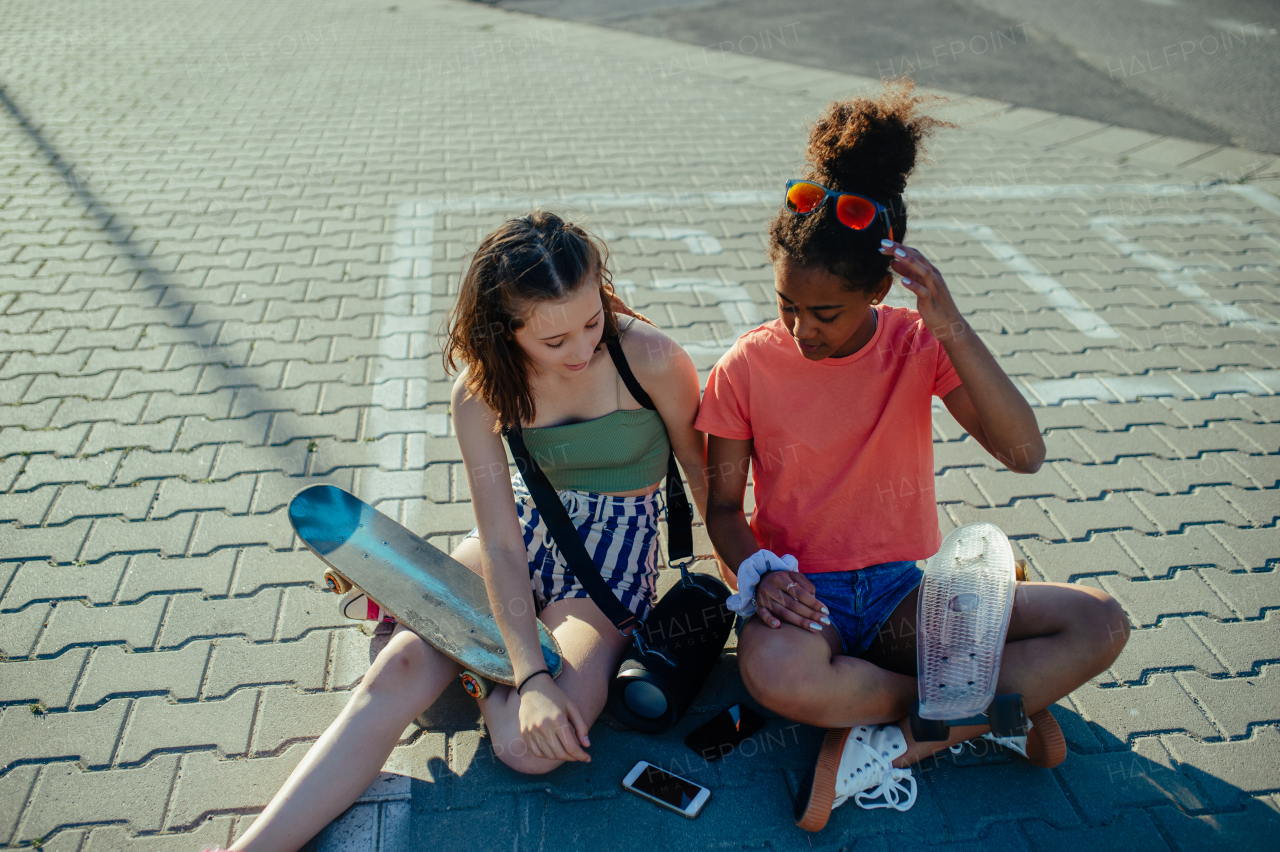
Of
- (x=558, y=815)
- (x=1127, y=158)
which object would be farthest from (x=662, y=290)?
(x=1127, y=158)

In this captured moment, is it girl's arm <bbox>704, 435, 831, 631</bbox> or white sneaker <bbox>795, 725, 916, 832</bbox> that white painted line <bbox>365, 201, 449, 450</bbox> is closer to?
girl's arm <bbox>704, 435, 831, 631</bbox>

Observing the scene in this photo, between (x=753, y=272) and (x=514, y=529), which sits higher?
(x=514, y=529)

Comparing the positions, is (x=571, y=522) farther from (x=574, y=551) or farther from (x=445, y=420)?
(x=445, y=420)

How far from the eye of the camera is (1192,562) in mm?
2945

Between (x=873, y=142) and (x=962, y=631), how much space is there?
3.81 feet

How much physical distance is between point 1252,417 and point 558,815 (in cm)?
343

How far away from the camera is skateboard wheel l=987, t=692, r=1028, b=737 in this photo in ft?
6.30

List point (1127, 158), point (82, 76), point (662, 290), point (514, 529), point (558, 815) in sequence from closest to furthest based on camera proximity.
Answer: point (558, 815)
point (514, 529)
point (662, 290)
point (1127, 158)
point (82, 76)

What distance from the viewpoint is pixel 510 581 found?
2.24 metres

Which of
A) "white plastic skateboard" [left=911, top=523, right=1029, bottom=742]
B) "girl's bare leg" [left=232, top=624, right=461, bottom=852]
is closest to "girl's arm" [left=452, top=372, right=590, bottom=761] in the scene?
"girl's bare leg" [left=232, top=624, right=461, bottom=852]

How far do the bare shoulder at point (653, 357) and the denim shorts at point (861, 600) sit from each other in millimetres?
668

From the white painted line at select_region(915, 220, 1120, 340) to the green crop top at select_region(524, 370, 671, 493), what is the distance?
118 inches

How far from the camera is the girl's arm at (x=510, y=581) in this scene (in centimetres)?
203

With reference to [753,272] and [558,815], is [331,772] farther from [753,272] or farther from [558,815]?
[753,272]
